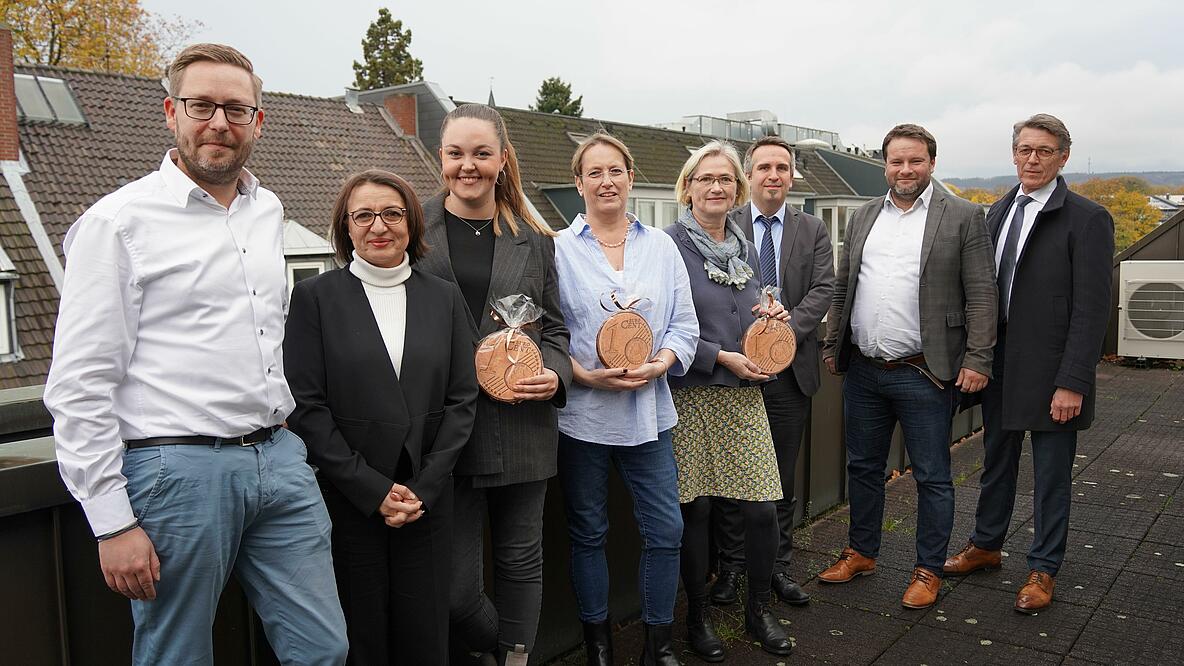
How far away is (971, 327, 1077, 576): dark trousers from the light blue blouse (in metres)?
1.84

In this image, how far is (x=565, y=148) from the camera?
88.1 feet

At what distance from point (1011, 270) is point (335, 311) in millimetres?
3167

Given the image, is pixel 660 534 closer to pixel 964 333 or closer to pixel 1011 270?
pixel 964 333

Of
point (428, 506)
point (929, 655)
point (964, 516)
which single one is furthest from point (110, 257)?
point (964, 516)

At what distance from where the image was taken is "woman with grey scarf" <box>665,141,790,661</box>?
11.9 feet

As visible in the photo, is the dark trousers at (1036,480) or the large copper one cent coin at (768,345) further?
the dark trousers at (1036,480)

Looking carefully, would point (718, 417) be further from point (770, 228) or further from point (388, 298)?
point (388, 298)

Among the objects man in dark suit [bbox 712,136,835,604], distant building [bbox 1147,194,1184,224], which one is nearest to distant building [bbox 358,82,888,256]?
distant building [bbox 1147,194,1184,224]

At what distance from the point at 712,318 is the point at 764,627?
1282mm

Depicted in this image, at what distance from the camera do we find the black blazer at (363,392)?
244 centimetres

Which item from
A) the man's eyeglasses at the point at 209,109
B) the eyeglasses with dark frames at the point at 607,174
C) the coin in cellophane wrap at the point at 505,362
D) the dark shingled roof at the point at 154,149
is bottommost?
the coin in cellophane wrap at the point at 505,362

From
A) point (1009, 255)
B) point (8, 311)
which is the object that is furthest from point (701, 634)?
point (8, 311)

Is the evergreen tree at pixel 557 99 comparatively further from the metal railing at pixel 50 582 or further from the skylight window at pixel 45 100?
the metal railing at pixel 50 582

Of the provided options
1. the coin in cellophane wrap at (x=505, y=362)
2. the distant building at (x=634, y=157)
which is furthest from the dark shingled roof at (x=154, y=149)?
the coin in cellophane wrap at (x=505, y=362)
